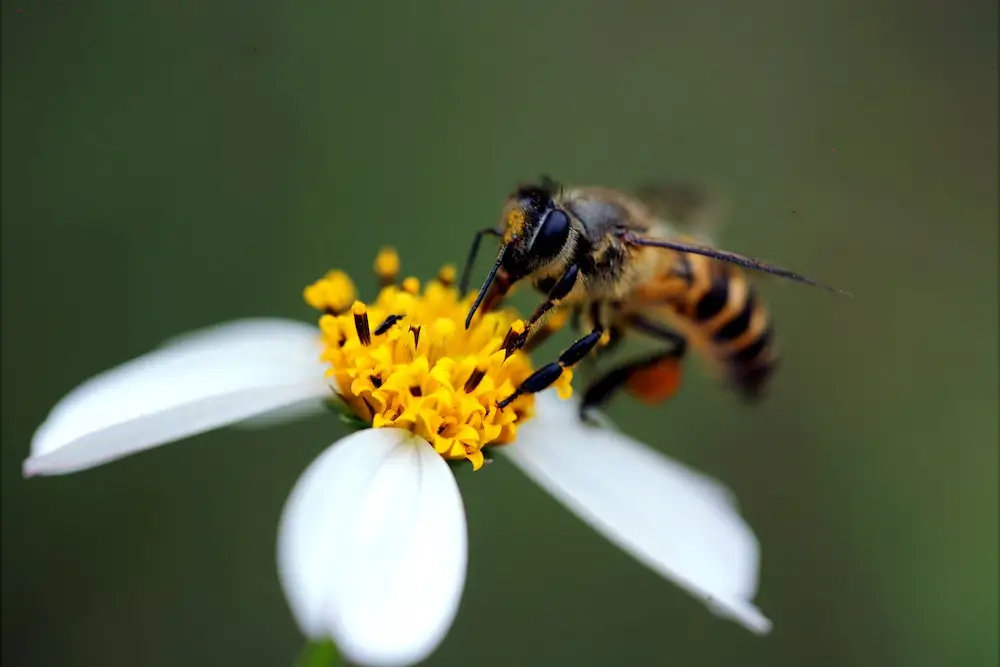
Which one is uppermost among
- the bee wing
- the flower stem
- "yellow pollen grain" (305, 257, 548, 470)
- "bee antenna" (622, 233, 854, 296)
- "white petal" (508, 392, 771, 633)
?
"bee antenna" (622, 233, 854, 296)

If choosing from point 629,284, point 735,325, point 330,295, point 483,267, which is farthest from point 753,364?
point 330,295

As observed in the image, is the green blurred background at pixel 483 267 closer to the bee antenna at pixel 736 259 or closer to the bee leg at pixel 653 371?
the bee leg at pixel 653 371

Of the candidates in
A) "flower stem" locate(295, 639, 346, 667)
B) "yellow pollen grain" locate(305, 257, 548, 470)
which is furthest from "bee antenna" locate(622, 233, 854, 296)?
"flower stem" locate(295, 639, 346, 667)

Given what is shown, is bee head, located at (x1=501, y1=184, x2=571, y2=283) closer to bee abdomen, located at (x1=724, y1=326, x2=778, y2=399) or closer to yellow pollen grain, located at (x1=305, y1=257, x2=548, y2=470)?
yellow pollen grain, located at (x1=305, y1=257, x2=548, y2=470)

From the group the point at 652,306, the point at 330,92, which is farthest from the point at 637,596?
the point at 330,92

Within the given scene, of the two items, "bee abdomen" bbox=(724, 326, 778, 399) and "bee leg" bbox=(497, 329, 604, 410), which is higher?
"bee leg" bbox=(497, 329, 604, 410)

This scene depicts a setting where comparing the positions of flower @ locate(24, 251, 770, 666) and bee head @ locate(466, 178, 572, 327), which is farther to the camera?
bee head @ locate(466, 178, 572, 327)

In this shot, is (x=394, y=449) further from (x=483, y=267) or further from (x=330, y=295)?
(x=483, y=267)
